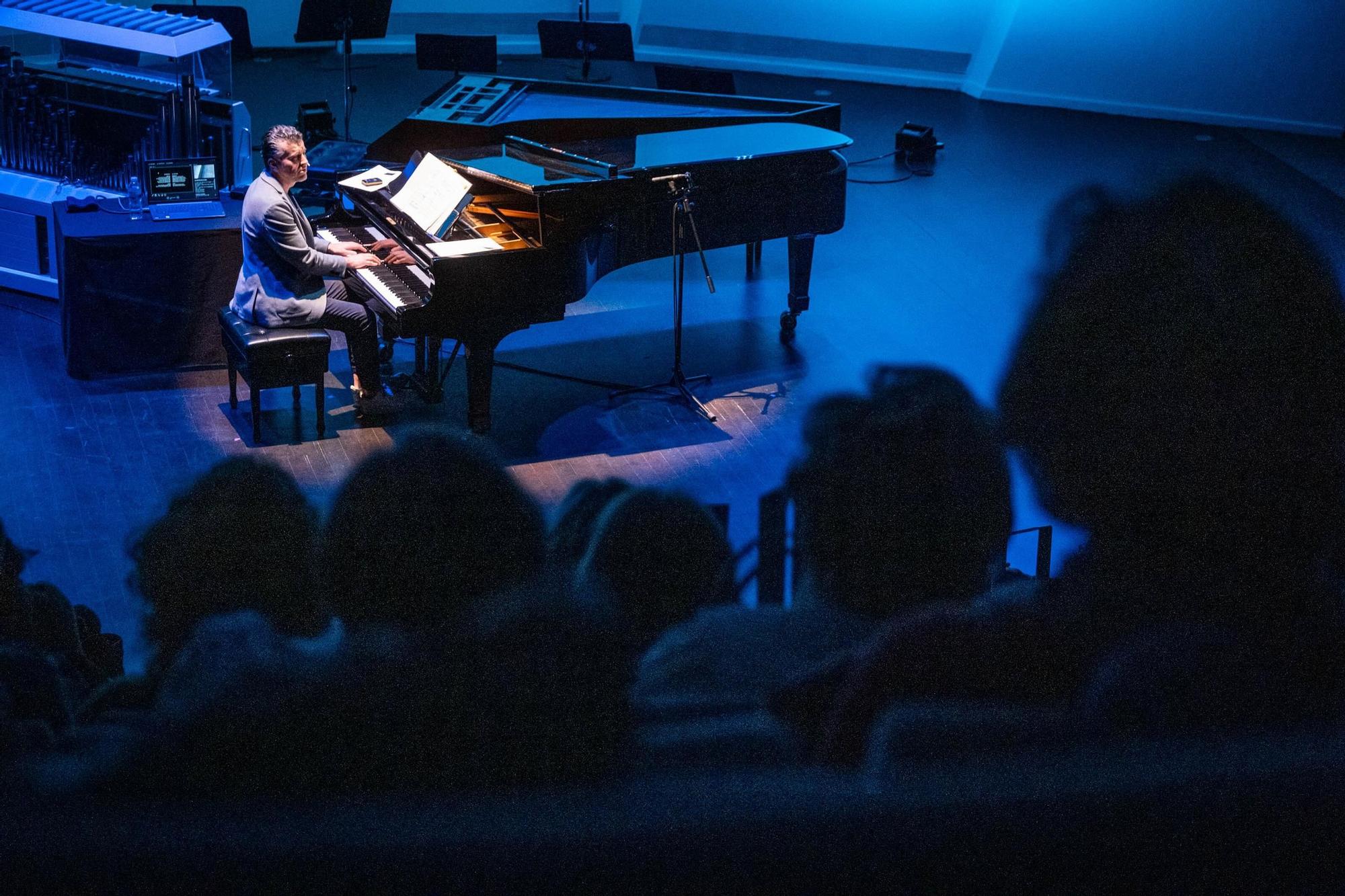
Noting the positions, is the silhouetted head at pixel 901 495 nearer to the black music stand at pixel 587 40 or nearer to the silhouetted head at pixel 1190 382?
the silhouetted head at pixel 1190 382

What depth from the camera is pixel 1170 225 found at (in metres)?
1.62

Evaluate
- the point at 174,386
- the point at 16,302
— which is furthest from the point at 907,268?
the point at 16,302

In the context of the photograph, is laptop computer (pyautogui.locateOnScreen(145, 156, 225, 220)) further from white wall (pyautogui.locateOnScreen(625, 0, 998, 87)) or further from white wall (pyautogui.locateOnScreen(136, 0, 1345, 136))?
white wall (pyautogui.locateOnScreen(625, 0, 998, 87))

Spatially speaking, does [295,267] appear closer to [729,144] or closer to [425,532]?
[729,144]

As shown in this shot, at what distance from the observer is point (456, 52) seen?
995 centimetres

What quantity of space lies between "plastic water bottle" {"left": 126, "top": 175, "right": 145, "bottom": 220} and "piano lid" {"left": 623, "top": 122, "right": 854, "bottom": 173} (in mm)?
2333

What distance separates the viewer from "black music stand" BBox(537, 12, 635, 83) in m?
11.0

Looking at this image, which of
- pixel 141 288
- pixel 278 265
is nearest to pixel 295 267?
pixel 278 265

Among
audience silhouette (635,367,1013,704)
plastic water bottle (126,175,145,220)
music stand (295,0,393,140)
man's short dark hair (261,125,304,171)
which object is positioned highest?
music stand (295,0,393,140)

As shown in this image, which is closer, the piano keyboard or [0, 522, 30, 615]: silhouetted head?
[0, 522, 30, 615]: silhouetted head

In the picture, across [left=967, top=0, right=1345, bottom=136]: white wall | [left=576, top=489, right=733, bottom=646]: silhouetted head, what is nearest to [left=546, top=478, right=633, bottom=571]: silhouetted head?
[left=576, top=489, right=733, bottom=646]: silhouetted head

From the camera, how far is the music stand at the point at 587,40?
433 inches

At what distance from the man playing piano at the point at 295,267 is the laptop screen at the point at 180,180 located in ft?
2.96

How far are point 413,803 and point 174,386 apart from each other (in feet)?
18.3
